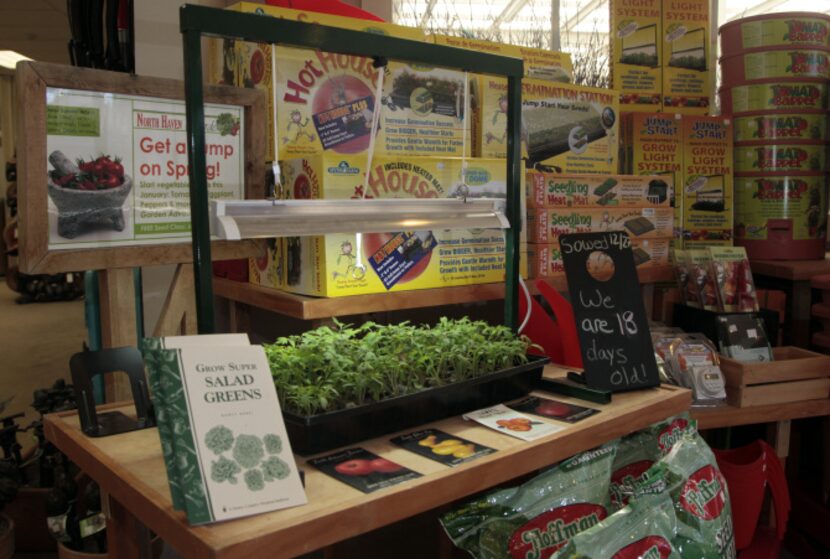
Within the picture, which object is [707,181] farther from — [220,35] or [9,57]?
[9,57]

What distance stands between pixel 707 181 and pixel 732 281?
471 mm

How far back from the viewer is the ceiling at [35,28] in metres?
8.41

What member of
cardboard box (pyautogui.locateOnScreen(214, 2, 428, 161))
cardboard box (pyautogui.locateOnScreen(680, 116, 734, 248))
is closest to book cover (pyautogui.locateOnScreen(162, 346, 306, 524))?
cardboard box (pyautogui.locateOnScreen(214, 2, 428, 161))

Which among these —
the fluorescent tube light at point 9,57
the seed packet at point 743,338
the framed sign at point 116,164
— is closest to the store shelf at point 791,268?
the seed packet at point 743,338

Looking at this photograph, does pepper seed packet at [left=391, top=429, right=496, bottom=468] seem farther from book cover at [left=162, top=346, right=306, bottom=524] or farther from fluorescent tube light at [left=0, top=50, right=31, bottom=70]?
fluorescent tube light at [left=0, top=50, right=31, bottom=70]

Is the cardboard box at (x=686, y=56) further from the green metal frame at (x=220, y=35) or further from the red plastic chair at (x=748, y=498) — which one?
the green metal frame at (x=220, y=35)

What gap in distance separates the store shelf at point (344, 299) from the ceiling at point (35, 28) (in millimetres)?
7286

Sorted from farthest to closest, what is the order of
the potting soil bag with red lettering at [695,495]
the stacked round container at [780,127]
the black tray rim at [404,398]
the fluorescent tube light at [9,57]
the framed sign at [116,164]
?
1. the fluorescent tube light at [9,57]
2. the stacked round container at [780,127]
3. the potting soil bag with red lettering at [695,495]
4. the framed sign at [116,164]
5. the black tray rim at [404,398]

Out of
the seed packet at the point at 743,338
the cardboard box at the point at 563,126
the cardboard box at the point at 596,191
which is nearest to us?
the cardboard box at the point at 563,126

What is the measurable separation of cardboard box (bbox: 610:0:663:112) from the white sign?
5.90ft

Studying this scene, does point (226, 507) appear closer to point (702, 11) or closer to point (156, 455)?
point (156, 455)

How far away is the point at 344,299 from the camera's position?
6.34ft

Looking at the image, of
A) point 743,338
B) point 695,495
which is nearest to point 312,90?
point 695,495

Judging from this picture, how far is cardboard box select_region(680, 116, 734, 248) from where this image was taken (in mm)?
3010
